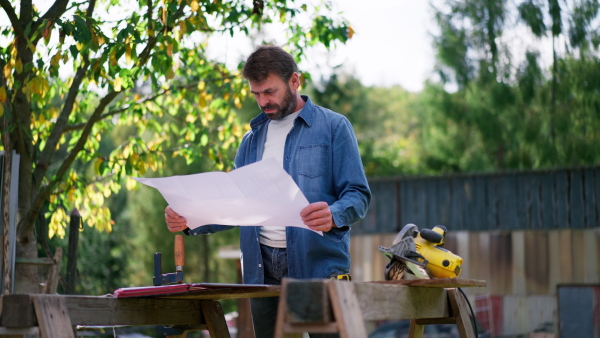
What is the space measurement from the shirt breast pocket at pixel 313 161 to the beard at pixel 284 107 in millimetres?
155

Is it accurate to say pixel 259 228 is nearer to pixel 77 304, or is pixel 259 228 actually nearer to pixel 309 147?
pixel 309 147

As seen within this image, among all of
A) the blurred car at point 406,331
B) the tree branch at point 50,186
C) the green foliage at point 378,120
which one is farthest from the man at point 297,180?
the green foliage at point 378,120

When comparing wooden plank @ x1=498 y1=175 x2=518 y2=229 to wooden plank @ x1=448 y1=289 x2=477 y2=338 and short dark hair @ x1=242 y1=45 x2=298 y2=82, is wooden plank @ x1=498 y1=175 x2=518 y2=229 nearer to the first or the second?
wooden plank @ x1=448 y1=289 x2=477 y2=338

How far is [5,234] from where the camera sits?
4.16 metres

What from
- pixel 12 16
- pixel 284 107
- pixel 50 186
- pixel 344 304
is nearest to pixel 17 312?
pixel 344 304

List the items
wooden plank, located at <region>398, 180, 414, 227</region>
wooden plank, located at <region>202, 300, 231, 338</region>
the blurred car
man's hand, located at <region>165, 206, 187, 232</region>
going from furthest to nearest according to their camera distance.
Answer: wooden plank, located at <region>398, 180, 414, 227</region> → the blurred car → wooden plank, located at <region>202, 300, 231, 338</region> → man's hand, located at <region>165, 206, 187, 232</region>

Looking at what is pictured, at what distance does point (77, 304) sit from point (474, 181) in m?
8.61

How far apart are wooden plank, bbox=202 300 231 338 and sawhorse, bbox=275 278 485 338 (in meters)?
0.88

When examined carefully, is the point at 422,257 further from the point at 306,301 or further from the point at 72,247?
the point at 72,247

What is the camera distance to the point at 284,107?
2.83 metres

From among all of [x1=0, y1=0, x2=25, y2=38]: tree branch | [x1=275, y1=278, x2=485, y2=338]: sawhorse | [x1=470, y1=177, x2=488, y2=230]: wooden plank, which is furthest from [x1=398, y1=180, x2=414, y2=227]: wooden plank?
[x1=275, y1=278, x2=485, y2=338]: sawhorse

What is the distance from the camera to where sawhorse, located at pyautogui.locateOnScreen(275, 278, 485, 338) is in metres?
2.05

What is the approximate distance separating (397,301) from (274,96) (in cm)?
86

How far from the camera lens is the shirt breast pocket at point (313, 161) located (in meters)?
2.76
